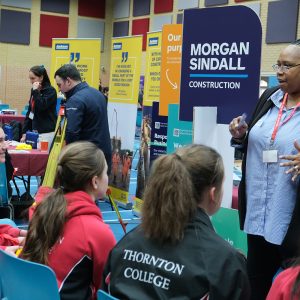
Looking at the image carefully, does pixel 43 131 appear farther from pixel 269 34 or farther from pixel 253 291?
pixel 269 34

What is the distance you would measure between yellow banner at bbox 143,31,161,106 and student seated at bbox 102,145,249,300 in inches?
183

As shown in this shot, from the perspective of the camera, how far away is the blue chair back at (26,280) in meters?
1.47

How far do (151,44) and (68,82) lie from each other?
174 cm

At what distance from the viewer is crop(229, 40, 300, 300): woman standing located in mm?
1952

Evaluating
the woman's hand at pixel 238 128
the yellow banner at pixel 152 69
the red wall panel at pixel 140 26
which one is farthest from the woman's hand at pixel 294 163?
the red wall panel at pixel 140 26

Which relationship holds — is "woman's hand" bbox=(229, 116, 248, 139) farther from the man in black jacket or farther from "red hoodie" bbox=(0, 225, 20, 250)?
the man in black jacket

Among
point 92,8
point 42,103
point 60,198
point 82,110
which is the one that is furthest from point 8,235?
point 92,8

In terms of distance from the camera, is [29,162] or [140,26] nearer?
[29,162]

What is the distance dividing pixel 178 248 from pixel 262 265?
0.91 meters

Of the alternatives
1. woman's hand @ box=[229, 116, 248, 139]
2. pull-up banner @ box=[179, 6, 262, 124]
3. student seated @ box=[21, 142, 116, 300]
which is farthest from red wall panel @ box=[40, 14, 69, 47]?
student seated @ box=[21, 142, 116, 300]

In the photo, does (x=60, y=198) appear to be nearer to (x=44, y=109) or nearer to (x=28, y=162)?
(x=28, y=162)

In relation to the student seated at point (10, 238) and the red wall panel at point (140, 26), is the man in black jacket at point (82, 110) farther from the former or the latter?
the red wall panel at point (140, 26)

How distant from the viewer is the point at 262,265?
2.10 meters

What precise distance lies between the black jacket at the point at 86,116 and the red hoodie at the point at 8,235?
236 centimetres
